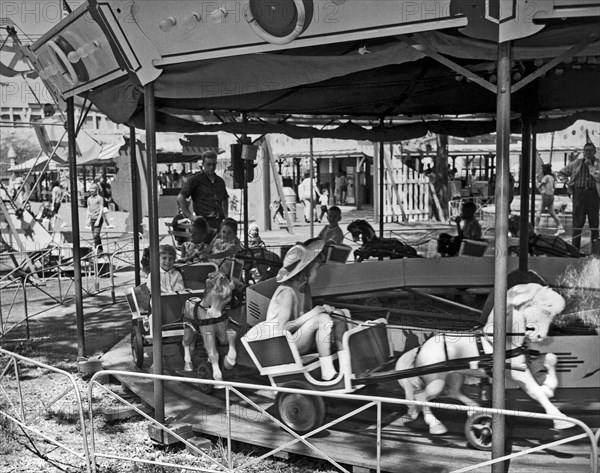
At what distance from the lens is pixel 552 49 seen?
4.47 m

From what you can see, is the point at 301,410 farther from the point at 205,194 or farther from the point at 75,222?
the point at 205,194

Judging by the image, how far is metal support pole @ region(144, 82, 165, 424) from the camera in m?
5.16

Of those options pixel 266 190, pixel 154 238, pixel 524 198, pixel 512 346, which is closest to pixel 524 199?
pixel 524 198

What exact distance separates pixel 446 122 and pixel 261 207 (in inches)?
431

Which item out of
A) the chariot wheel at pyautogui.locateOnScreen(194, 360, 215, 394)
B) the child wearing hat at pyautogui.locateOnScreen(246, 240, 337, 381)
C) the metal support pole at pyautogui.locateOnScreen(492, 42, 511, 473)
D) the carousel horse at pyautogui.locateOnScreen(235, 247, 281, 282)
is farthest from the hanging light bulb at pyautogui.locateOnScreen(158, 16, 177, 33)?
the carousel horse at pyautogui.locateOnScreen(235, 247, 281, 282)

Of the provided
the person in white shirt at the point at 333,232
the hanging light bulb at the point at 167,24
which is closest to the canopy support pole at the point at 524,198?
the person in white shirt at the point at 333,232

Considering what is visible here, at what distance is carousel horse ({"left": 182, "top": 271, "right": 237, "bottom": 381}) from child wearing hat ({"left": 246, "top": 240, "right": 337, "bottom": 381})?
2.43 ft

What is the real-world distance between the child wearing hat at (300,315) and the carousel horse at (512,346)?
617 mm

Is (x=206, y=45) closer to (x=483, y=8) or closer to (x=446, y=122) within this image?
(x=483, y=8)

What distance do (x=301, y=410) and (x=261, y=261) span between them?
4039 millimetres

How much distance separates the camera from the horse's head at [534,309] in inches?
186

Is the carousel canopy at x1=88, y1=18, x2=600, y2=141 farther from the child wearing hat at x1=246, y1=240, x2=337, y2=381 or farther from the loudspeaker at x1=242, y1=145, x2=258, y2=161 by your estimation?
the child wearing hat at x1=246, y1=240, x2=337, y2=381

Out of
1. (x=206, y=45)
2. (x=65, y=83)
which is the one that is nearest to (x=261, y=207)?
(x=65, y=83)

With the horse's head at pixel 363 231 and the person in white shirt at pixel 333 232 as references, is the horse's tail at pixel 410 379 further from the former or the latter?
the horse's head at pixel 363 231
